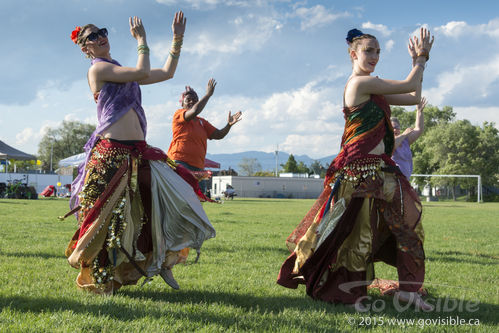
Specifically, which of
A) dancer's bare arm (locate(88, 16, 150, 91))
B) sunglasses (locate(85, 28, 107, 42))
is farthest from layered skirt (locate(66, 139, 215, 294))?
sunglasses (locate(85, 28, 107, 42))

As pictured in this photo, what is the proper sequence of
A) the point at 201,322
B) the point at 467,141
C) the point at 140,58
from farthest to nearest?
1. the point at 467,141
2. the point at 140,58
3. the point at 201,322

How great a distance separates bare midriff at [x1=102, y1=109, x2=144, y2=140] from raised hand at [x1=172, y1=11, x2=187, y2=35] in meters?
0.82

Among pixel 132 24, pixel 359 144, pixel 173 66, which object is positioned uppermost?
pixel 132 24

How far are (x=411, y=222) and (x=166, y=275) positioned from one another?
7.33 ft

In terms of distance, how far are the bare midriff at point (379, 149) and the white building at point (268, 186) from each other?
5453 centimetres

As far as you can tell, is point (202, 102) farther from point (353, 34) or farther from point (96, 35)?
point (353, 34)

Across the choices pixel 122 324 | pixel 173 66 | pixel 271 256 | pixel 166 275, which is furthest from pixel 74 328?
pixel 271 256

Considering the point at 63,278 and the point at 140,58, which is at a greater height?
the point at 140,58

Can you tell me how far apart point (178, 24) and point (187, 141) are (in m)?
2.09

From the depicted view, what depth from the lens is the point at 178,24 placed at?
420cm

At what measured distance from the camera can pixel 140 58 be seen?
399 cm

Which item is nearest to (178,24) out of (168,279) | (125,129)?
(125,129)

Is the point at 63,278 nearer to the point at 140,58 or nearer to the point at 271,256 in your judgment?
the point at 140,58

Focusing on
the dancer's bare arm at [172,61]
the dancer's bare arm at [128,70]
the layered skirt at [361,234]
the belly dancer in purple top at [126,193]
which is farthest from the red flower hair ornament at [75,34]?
the layered skirt at [361,234]
